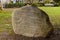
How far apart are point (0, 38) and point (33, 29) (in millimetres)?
1153

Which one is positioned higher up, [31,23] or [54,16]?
[31,23]

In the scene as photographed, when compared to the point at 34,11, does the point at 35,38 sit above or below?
below

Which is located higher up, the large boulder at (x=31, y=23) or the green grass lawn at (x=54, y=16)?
the large boulder at (x=31, y=23)

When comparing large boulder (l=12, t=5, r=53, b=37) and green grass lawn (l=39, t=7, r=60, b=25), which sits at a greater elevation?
large boulder (l=12, t=5, r=53, b=37)

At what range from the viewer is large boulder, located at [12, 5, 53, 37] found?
6.34 metres

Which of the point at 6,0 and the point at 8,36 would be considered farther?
the point at 6,0

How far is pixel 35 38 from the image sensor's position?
6.36 m

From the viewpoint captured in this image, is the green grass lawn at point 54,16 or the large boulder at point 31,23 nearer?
the large boulder at point 31,23

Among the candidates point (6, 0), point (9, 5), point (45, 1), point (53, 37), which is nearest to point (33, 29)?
point (53, 37)

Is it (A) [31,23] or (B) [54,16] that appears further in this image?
(B) [54,16]

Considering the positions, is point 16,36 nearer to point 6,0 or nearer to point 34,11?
point 34,11

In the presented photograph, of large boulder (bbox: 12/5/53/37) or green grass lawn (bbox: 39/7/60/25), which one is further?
green grass lawn (bbox: 39/7/60/25)

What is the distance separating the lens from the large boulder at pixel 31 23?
20.8ft

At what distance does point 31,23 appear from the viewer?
253 inches
